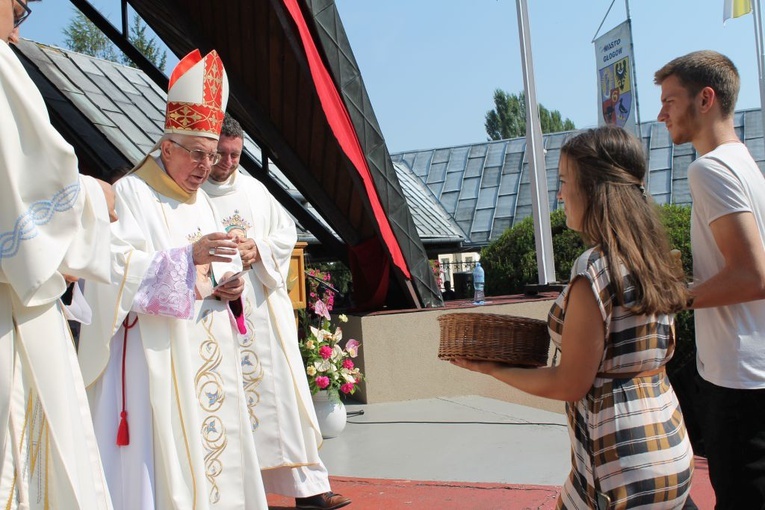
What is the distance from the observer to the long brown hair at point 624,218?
2.06 meters

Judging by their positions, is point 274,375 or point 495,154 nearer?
point 274,375

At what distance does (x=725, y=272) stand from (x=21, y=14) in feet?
7.04

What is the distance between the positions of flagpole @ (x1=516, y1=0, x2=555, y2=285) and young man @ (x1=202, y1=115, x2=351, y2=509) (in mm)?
4106

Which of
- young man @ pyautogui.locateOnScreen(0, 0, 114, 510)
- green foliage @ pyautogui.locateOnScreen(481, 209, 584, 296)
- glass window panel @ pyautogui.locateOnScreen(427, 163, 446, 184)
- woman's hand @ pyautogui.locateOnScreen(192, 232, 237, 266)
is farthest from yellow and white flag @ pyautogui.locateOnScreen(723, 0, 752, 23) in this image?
young man @ pyautogui.locateOnScreen(0, 0, 114, 510)

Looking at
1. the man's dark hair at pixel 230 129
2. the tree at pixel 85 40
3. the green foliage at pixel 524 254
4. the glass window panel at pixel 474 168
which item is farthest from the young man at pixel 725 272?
the tree at pixel 85 40

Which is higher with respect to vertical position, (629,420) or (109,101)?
(109,101)

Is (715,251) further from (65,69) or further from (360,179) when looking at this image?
(65,69)

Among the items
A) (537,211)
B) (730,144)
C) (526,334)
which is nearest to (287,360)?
(526,334)

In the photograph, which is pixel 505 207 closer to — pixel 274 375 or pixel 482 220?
pixel 482 220

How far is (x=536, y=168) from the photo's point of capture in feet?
26.3

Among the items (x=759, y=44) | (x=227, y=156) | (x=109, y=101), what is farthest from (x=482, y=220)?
(x=227, y=156)

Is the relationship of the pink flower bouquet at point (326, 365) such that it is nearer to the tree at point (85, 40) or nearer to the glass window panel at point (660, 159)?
the glass window panel at point (660, 159)

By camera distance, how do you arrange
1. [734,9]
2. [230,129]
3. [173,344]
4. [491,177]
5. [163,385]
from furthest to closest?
1. [491,177]
2. [734,9]
3. [230,129]
4. [173,344]
5. [163,385]

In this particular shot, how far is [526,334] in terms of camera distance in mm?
2285
